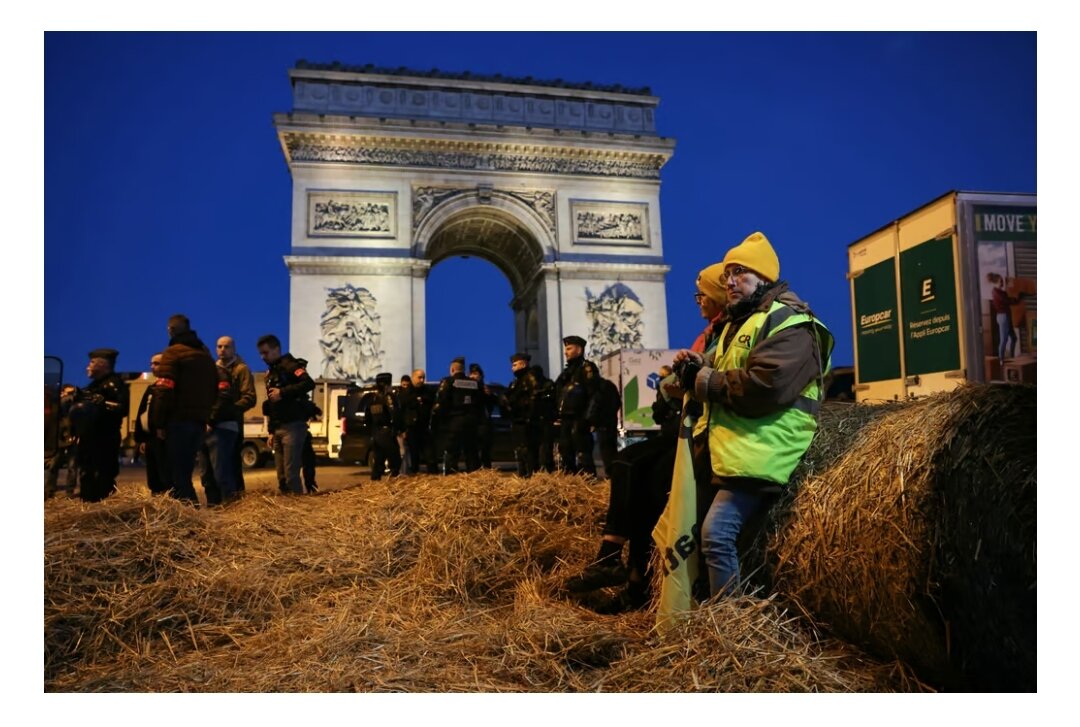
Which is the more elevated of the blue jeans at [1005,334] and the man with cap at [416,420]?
the blue jeans at [1005,334]

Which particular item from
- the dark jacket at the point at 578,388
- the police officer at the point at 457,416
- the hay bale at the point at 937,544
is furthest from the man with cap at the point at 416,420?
the hay bale at the point at 937,544

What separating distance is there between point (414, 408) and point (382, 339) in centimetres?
1161

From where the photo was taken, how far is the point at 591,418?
27.3 ft

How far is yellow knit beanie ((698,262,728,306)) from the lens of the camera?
3223 mm

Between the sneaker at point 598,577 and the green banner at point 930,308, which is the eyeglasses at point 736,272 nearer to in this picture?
the sneaker at point 598,577

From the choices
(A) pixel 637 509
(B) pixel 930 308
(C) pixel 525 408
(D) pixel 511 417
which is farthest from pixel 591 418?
(A) pixel 637 509

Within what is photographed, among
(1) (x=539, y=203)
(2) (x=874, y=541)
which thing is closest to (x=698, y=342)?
(2) (x=874, y=541)

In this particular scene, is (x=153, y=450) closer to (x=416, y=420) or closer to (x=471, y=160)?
(x=416, y=420)

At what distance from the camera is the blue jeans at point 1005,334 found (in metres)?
6.23

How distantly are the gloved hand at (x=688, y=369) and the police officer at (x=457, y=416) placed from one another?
665 cm

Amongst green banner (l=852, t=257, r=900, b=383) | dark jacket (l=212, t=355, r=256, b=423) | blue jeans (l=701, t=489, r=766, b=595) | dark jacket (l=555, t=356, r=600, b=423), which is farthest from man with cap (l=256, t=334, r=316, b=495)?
green banner (l=852, t=257, r=900, b=383)

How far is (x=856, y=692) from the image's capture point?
2.26m

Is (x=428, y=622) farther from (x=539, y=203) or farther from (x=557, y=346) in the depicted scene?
(x=539, y=203)

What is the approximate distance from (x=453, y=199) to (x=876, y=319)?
1643 cm
